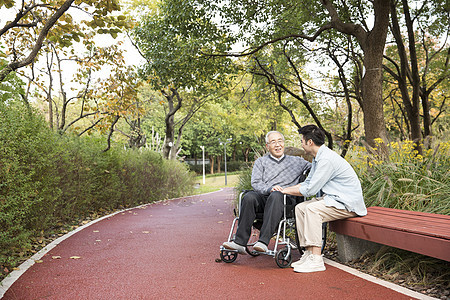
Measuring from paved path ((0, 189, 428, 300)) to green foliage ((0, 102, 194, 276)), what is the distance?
456 mm

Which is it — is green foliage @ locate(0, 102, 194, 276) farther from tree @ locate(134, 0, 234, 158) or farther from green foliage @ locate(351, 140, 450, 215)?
green foliage @ locate(351, 140, 450, 215)

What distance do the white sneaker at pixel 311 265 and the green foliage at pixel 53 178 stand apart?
298 centimetres

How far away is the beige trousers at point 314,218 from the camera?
441 cm

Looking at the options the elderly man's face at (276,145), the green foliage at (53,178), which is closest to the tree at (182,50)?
the green foliage at (53,178)

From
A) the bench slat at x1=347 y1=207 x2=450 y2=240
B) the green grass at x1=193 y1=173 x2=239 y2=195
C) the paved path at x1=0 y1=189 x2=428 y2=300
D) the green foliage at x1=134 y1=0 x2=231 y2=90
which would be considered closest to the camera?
the bench slat at x1=347 y1=207 x2=450 y2=240

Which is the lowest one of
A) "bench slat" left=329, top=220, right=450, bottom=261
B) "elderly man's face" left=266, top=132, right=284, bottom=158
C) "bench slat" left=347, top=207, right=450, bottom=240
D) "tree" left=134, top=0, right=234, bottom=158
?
"bench slat" left=329, top=220, right=450, bottom=261

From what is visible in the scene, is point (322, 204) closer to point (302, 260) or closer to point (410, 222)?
point (302, 260)

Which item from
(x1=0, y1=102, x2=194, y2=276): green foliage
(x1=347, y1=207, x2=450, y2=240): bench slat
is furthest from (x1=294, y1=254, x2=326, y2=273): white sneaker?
(x1=0, y1=102, x2=194, y2=276): green foliage

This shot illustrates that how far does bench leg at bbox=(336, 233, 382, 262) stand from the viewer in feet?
15.6

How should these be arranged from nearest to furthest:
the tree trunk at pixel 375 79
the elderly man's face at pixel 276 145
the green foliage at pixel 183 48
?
the elderly man's face at pixel 276 145 → the tree trunk at pixel 375 79 → the green foliage at pixel 183 48

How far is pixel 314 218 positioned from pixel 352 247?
0.75 metres

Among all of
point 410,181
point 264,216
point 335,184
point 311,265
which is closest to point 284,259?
point 311,265

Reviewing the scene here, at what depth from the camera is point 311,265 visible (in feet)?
14.3

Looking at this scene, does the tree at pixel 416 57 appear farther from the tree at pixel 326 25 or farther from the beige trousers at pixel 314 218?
the beige trousers at pixel 314 218
